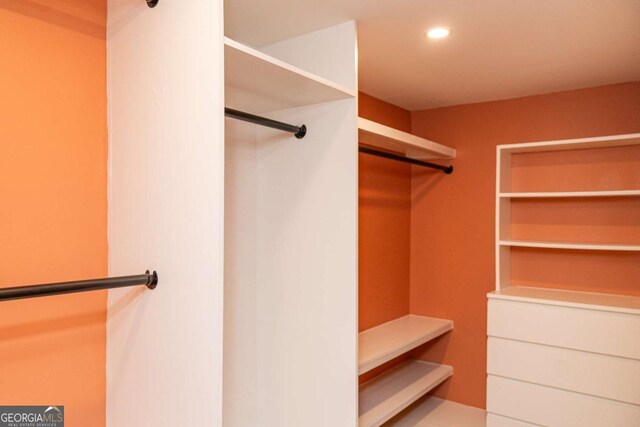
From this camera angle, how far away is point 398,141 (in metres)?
2.44

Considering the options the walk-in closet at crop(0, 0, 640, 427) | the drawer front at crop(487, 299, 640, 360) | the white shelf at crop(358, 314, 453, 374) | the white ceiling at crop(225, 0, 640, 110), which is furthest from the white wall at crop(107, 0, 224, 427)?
the drawer front at crop(487, 299, 640, 360)

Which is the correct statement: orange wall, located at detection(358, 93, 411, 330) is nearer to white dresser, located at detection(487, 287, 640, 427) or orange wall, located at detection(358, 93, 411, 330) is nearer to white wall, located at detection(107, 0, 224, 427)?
white dresser, located at detection(487, 287, 640, 427)

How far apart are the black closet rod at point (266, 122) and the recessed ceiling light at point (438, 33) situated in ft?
2.38

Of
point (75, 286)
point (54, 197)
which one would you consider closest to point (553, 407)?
point (75, 286)

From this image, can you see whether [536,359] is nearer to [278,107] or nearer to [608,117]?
[608,117]

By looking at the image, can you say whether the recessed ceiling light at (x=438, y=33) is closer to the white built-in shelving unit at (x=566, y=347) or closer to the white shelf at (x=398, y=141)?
the white shelf at (x=398, y=141)

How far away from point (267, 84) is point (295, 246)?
0.76 meters

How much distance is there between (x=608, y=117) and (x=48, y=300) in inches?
125

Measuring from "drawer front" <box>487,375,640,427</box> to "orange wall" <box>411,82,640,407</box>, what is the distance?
618 mm

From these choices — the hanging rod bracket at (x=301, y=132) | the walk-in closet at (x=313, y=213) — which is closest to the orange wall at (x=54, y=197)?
the walk-in closet at (x=313, y=213)

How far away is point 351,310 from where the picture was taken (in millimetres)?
1893

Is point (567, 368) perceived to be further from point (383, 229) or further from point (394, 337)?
point (383, 229)

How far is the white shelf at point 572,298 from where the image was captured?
2285 mm

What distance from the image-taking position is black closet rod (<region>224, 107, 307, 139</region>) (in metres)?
1.69
